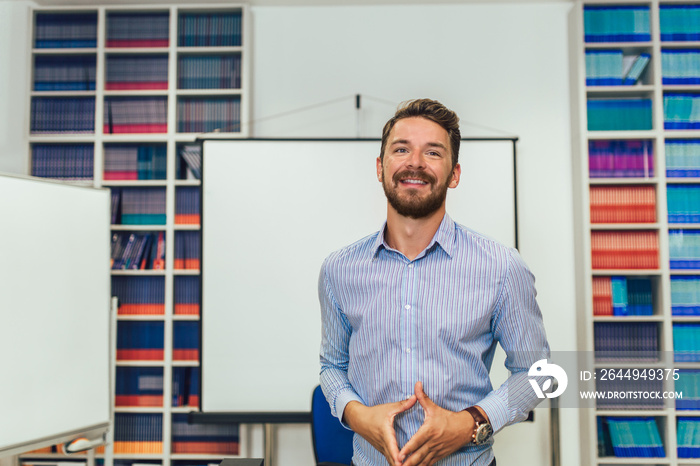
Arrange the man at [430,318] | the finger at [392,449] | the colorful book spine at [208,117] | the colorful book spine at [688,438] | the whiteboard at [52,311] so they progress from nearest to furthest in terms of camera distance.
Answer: the finger at [392,449] → the man at [430,318] → the whiteboard at [52,311] → the colorful book spine at [688,438] → the colorful book spine at [208,117]

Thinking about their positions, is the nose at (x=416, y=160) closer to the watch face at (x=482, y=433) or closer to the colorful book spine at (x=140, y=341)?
the watch face at (x=482, y=433)

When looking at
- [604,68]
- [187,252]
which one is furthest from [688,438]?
[187,252]

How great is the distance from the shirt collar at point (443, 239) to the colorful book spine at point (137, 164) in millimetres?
1923

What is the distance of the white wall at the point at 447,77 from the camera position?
2.76m

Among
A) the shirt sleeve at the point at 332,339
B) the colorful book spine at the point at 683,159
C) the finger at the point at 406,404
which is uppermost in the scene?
the colorful book spine at the point at 683,159

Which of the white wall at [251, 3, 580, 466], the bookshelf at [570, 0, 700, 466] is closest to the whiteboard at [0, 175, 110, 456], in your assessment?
the white wall at [251, 3, 580, 466]

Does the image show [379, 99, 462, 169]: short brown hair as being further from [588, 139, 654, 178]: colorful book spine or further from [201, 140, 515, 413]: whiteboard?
[588, 139, 654, 178]: colorful book spine

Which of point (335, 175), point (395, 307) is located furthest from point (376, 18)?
point (395, 307)

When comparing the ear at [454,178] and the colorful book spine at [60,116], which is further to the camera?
the colorful book spine at [60,116]

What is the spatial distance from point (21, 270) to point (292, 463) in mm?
1733

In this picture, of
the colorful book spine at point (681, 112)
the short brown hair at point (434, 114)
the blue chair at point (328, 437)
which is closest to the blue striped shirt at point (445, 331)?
the short brown hair at point (434, 114)

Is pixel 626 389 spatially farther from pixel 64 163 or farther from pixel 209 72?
pixel 64 163

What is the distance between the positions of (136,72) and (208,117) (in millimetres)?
545

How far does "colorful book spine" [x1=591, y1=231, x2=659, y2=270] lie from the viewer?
2623mm
